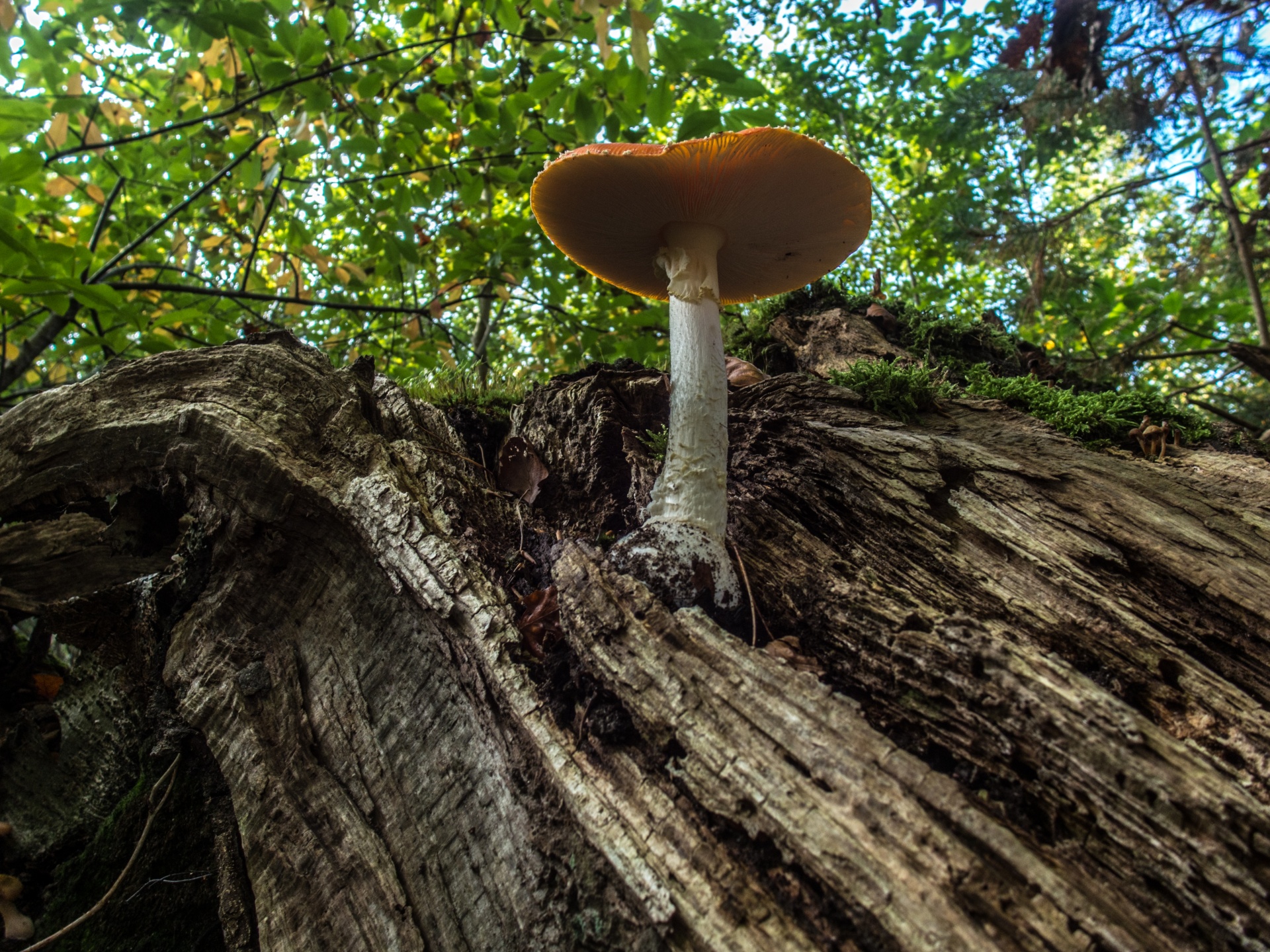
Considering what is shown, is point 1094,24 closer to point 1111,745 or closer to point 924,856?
point 1111,745

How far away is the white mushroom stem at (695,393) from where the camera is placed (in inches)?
85.4

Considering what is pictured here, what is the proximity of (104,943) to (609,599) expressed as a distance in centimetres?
191

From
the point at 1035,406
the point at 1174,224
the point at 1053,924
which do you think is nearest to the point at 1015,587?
the point at 1053,924

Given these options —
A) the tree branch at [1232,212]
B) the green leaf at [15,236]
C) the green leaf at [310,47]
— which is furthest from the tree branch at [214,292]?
the tree branch at [1232,212]

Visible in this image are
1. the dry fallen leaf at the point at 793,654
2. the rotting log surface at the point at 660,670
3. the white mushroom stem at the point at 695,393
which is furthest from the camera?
the white mushroom stem at the point at 695,393

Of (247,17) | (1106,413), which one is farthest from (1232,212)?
(247,17)

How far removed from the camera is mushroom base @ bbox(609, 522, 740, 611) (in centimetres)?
189

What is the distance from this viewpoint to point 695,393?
7.87 feet

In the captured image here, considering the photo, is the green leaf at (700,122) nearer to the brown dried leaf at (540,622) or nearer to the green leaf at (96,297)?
the brown dried leaf at (540,622)

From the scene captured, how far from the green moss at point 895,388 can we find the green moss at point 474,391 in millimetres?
1561

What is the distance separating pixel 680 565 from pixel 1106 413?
6.76 feet

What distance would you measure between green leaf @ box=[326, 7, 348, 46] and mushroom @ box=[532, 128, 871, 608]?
169 centimetres

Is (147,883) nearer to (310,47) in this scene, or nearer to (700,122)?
(310,47)

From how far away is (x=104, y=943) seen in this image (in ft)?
6.28
